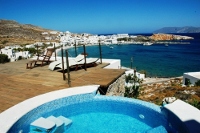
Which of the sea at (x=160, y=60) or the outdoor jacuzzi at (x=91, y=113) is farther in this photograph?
the sea at (x=160, y=60)

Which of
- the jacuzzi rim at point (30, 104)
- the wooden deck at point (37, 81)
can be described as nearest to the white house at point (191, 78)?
the wooden deck at point (37, 81)

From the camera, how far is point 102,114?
5141mm

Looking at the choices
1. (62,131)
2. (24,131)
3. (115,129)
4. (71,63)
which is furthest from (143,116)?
(71,63)

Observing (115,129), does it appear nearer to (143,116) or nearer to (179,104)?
(143,116)

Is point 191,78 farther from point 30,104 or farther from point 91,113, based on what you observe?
point 30,104

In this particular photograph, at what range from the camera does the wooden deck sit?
204 inches

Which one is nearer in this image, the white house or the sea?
the white house

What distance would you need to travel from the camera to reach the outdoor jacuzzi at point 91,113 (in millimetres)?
3934

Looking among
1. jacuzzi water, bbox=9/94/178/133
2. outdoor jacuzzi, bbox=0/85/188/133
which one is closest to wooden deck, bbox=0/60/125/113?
outdoor jacuzzi, bbox=0/85/188/133

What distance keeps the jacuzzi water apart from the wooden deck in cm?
70

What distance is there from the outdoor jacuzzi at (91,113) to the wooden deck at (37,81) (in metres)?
0.57

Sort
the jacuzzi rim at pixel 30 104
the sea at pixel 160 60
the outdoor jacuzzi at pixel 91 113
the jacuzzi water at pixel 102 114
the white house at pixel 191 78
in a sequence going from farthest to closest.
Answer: the sea at pixel 160 60
the white house at pixel 191 78
the jacuzzi water at pixel 102 114
the outdoor jacuzzi at pixel 91 113
the jacuzzi rim at pixel 30 104

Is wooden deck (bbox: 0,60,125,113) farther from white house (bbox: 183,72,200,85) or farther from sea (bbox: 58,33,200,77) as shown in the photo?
white house (bbox: 183,72,200,85)

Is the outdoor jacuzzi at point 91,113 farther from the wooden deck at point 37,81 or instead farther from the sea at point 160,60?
the sea at point 160,60
